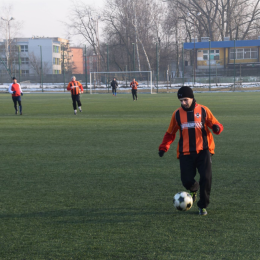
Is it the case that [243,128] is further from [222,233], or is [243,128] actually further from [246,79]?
[246,79]

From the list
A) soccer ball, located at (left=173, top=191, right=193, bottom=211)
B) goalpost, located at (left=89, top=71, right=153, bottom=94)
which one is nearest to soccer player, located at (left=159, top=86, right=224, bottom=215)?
soccer ball, located at (left=173, top=191, right=193, bottom=211)

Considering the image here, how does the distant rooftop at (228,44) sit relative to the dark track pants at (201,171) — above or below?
above

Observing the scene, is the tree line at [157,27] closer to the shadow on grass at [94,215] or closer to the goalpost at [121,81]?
the goalpost at [121,81]

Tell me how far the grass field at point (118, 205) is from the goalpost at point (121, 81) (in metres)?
38.4

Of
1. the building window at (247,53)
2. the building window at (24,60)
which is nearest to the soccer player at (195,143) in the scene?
the building window at (247,53)

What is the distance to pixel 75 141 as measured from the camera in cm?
1152

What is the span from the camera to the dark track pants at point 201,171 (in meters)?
4.90

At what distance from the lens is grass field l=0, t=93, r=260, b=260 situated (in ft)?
13.2

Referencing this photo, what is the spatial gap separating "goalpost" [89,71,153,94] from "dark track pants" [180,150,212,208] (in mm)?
43709

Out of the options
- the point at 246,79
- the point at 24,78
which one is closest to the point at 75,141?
the point at 246,79

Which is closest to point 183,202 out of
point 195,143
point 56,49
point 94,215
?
point 195,143

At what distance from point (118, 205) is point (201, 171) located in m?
1.24

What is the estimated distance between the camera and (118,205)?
5.48m

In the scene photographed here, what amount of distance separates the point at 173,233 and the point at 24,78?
172 ft
